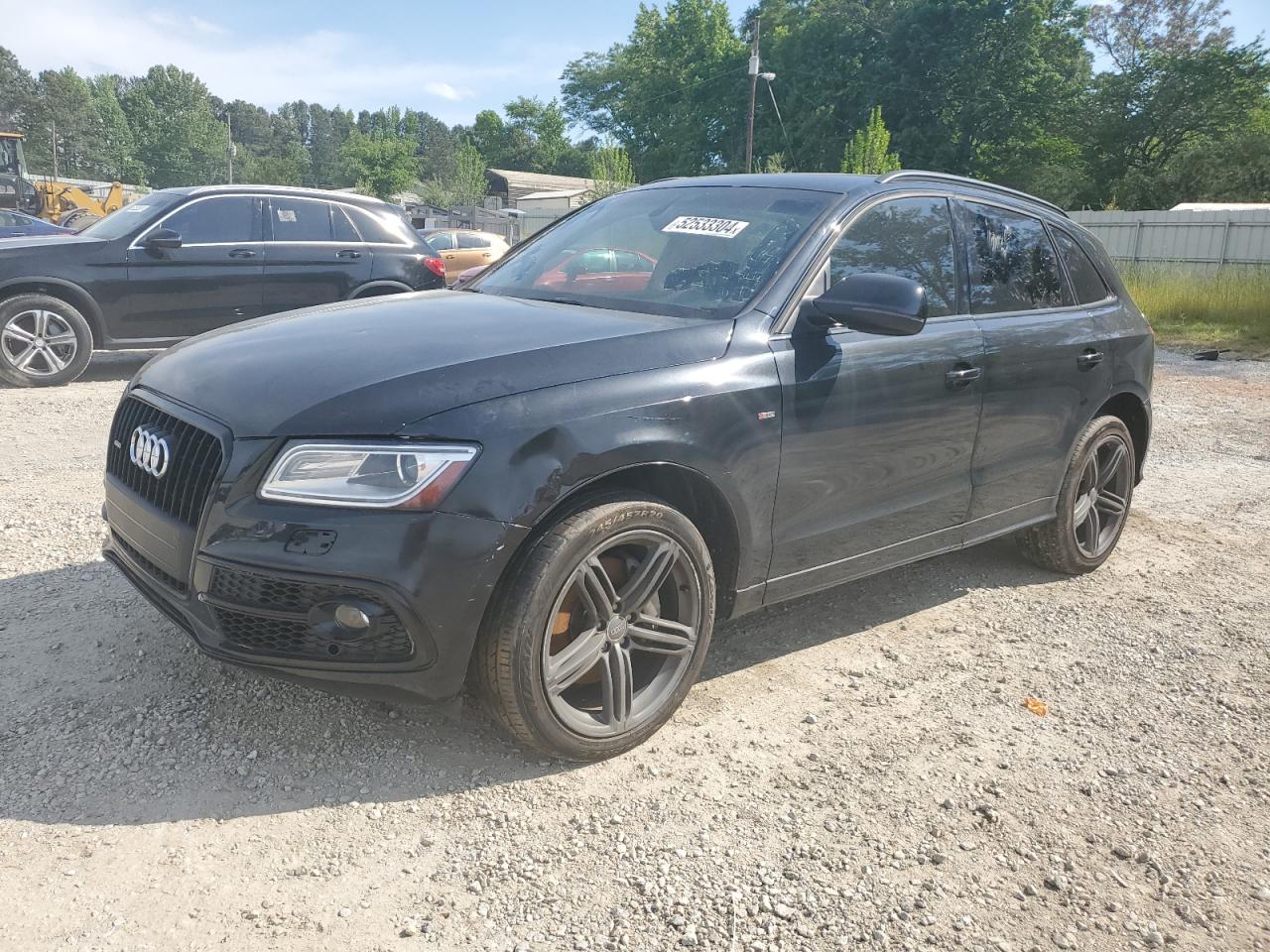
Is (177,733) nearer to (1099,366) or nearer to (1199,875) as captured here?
(1199,875)

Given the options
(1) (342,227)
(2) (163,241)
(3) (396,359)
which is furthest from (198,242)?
(3) (396,359)

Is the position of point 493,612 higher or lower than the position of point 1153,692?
higher

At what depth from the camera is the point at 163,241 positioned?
28.7 ft

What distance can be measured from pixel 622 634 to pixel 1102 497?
3.10 m

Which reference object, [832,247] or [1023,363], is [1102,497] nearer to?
[1023,363]

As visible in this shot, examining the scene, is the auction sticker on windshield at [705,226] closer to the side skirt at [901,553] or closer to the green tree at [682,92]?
the side skirt at [901,553]

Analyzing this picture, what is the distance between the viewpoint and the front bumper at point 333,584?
2.49 meters

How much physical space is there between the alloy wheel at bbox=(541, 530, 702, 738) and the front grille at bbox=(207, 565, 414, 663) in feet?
1.44

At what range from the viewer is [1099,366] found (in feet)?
15.1

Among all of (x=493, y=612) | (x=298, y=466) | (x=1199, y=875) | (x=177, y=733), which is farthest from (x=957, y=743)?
(x=177, y=733)

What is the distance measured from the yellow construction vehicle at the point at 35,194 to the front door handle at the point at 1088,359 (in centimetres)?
2667

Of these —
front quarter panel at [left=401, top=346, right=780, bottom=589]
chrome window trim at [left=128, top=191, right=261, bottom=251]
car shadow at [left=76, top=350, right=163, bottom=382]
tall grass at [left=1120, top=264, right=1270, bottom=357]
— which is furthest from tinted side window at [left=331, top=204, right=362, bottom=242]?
tall grass at [left=1120, top=264, right=1270, bottom=357]

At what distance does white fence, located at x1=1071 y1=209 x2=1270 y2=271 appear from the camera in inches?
835

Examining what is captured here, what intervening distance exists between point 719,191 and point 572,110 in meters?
100
